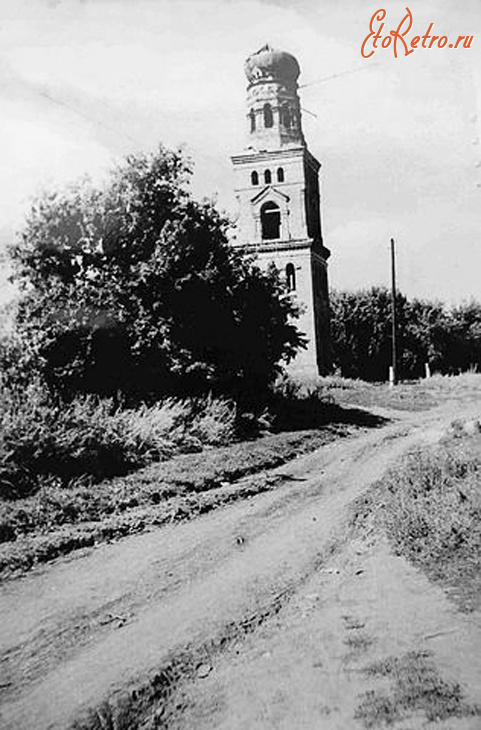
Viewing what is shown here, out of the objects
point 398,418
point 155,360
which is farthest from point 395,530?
point 398,418

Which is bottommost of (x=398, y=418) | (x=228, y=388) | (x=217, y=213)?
(x=398, y=418)

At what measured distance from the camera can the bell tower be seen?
140 feet

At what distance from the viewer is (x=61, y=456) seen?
46.1 ft

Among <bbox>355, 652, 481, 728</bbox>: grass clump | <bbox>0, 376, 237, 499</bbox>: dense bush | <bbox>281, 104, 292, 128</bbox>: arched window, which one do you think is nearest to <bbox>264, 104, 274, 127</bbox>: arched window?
<bbox>281, 104, 292, 128</bbox>: arched window

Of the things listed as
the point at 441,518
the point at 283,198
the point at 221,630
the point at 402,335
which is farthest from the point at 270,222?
the point at 221,630

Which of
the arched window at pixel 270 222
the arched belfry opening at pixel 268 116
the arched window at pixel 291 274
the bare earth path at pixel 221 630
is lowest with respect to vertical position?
the bare earth path at pixel 221 630

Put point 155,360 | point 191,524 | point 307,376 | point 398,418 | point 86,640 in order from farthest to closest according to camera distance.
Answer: point 307,376
point 398,418
point 155,360
point 191,524
point 86,640

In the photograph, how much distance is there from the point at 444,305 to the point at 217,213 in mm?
48520

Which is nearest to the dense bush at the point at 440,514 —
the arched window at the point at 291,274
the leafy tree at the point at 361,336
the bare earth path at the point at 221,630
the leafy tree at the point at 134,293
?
the bare earth path at the point at 221,630

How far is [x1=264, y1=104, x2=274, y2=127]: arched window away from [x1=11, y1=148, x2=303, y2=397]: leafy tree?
23.1 m

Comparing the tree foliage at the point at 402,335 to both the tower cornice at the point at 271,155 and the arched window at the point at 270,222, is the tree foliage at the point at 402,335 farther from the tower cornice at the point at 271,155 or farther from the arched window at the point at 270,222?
the tower cornice at the point at 271,155

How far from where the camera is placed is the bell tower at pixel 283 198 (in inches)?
1676

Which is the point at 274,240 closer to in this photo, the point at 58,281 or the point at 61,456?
the point at 58,281

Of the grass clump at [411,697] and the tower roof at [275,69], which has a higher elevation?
the tower roof at [275,69]
